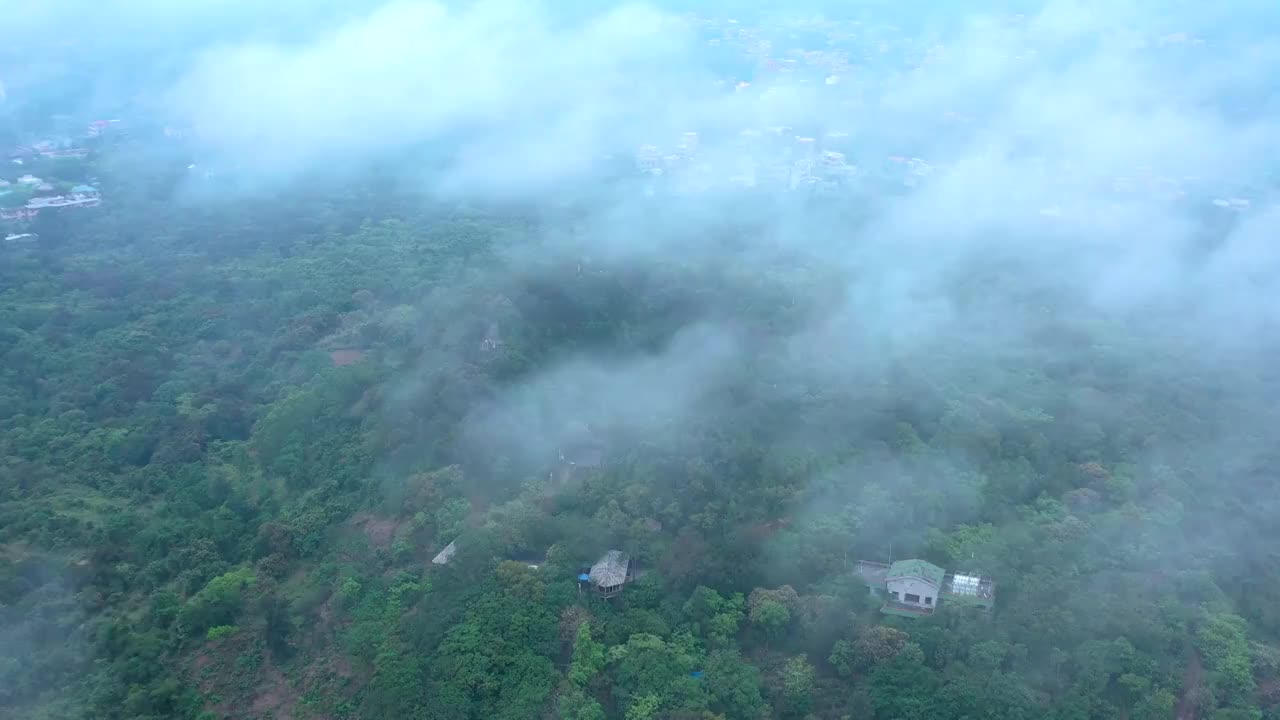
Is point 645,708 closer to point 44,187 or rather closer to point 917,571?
A: point 917,571

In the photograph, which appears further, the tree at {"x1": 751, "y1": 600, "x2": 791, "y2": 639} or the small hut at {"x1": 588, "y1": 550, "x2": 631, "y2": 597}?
the small hut at {"x1": 588, "y1": 550, "x2": 631, "y2": 597}

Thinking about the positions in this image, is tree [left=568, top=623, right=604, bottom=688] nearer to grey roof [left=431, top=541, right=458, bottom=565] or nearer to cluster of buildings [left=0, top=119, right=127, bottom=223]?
grey roof [left=431, top=541, right=458, bottom=565]

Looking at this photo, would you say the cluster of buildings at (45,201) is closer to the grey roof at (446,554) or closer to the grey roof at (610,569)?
the grey roof at (446,554)

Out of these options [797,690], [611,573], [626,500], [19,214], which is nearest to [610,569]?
[611,573]

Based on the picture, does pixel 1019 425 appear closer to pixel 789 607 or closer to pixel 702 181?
pixel 789 607

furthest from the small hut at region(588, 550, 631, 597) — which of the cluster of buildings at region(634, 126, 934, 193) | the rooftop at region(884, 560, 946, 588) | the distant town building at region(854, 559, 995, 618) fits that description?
the cluster of buildings at region(634, 126, 934, 193)

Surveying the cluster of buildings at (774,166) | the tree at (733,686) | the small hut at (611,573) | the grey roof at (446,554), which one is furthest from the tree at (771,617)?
the cluster of buildings at (774,166)
